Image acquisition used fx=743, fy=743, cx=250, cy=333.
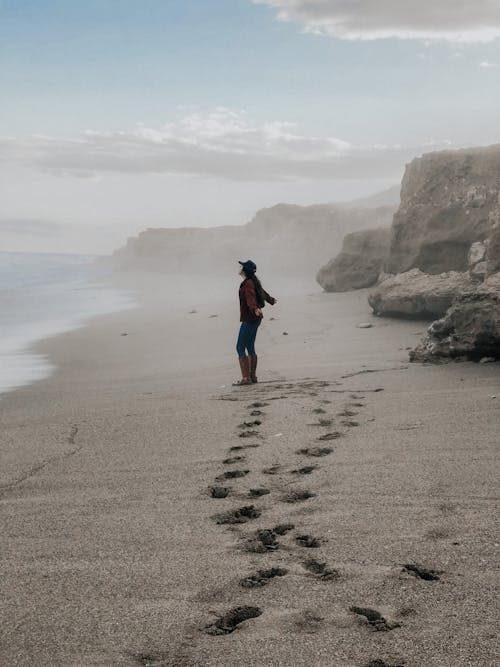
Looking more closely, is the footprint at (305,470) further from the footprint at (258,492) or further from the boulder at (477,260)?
the boulder at (477,260)

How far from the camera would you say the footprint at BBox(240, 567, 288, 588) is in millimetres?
3373

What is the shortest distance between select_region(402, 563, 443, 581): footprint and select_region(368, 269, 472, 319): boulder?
9.53m

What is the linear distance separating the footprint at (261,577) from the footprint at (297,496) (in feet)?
3.25

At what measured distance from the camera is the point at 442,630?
9.45ft

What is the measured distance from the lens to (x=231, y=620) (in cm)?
307

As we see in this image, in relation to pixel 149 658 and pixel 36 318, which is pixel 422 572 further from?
pixel 36 318

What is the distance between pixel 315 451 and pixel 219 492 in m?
1.08

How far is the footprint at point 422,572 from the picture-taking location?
331 centimetres

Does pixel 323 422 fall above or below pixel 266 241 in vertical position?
below

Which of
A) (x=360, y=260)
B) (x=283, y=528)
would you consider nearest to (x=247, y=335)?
(x=283, y=528)

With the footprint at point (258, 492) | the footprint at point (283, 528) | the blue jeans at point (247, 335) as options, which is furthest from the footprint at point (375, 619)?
the blue jeans at point (247, 335)

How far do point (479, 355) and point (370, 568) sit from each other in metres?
5.48

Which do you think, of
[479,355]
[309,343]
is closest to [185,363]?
[309,343]

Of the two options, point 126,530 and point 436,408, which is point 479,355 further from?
point 126,530
